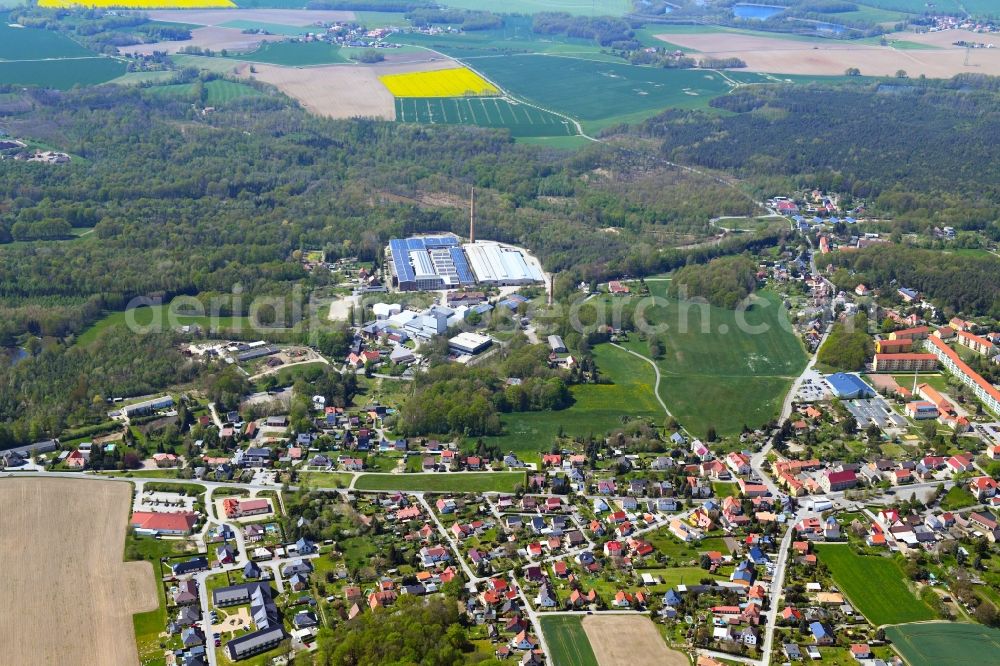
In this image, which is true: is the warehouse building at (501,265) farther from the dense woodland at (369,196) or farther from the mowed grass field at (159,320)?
the mowed grass field at (159,320)

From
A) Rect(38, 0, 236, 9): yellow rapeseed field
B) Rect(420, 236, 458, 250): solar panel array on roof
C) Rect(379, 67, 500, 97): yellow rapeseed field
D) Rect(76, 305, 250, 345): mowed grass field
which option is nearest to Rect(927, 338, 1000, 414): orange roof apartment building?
Rect(420, 236, 458, 250): solar panel array on roof

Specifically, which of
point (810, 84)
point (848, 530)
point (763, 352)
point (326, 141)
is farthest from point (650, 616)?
point (810, 84)

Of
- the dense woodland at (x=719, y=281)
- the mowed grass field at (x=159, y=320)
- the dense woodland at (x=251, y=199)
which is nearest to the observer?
the mowed grass field at (x=159, y=320)

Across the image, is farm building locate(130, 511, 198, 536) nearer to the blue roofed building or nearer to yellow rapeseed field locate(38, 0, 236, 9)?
the blue roofed building

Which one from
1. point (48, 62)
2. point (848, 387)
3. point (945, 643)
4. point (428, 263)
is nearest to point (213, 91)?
point (48, 62)

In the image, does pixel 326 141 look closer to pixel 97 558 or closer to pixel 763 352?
pixel 763 352

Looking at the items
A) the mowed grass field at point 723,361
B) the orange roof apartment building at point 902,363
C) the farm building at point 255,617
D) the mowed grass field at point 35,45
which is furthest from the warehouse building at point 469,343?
the mowed grass field at point 35,45
